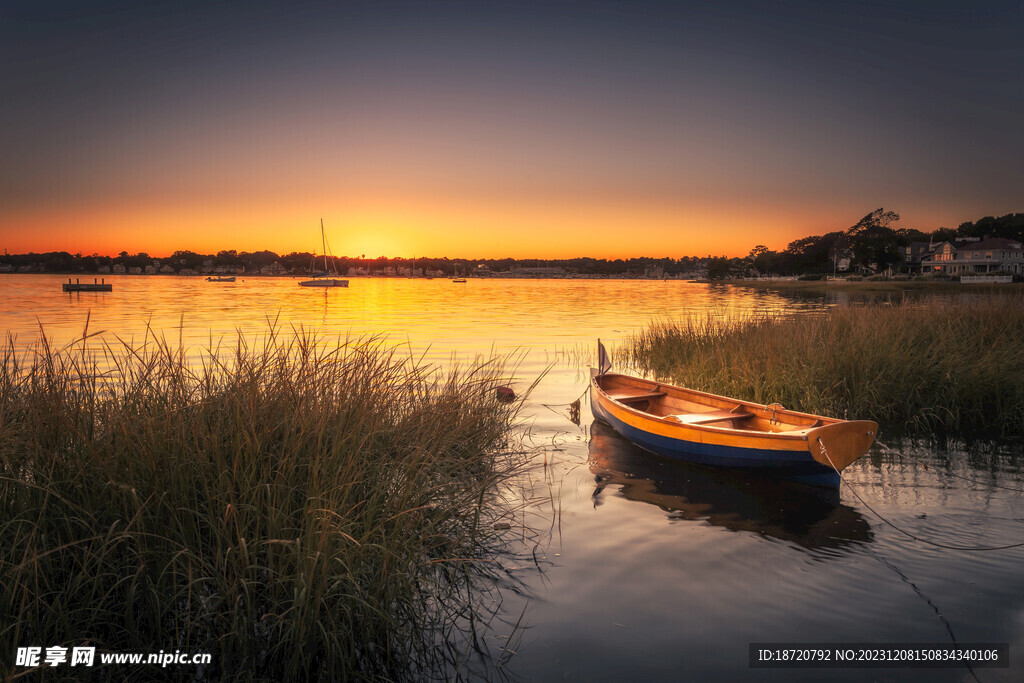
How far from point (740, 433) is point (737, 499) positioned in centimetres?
102

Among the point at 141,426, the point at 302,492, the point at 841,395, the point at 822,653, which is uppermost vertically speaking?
the point at 141,426

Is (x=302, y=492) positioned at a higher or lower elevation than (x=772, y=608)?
higher

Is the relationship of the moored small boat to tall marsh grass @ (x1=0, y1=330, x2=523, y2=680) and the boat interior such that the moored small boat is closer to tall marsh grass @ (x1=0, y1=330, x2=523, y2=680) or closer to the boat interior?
the boat interior

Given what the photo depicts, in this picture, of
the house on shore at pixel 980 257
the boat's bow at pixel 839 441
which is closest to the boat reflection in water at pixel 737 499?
the boat's bow at pixel 839 441

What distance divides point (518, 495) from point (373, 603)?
4.96 m

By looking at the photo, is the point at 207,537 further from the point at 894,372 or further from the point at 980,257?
the point at 980,257

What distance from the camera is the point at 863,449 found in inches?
340

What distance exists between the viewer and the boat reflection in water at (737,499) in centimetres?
805

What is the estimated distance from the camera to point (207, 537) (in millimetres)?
4352

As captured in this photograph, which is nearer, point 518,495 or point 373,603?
point 373,603

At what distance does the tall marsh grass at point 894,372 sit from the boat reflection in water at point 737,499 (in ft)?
12.6

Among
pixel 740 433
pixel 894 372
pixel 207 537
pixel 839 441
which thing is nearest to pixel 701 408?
pixel 740 433

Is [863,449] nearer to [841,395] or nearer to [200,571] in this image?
[841,395]

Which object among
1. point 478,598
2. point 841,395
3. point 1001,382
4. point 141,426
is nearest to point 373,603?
point 478,598
